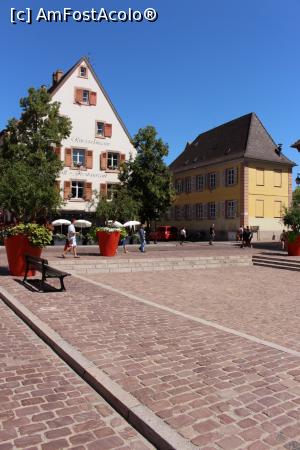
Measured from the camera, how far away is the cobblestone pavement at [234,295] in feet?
23.1

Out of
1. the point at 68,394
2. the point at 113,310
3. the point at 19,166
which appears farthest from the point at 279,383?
the point at 19,166

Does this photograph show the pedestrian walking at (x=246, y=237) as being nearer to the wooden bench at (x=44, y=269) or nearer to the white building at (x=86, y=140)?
the white building at (x=86, y=140)

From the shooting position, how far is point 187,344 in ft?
18.6

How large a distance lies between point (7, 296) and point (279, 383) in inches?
255

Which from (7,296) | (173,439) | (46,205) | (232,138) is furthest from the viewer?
(232,138)

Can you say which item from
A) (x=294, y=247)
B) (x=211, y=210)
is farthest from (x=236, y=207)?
(x=294, y=247)

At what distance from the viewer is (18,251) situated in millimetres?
12258

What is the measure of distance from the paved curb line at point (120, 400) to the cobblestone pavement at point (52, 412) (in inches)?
2.4

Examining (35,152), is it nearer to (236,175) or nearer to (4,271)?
(4,271)

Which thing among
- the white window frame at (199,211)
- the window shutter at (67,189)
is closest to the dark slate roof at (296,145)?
the white window frame at (199,211)

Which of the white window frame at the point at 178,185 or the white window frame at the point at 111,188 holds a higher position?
the white window frame at the point at 178,185

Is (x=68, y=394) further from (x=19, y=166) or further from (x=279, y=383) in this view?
(x=19, y=166)

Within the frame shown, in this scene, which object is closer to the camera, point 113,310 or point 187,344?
point 187,344

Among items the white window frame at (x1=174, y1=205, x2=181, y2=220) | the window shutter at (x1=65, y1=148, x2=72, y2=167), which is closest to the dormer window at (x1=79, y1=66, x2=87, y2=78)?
the window shutter at (x1=65, y1=148, x2=72, y2=167)
